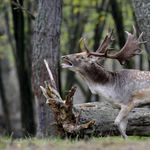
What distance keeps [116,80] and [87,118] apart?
1.25 m

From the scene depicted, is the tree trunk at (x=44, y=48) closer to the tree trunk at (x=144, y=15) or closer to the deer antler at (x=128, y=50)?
the deer antler at (x=128, y=50)

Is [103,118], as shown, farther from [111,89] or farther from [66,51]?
[66,51]

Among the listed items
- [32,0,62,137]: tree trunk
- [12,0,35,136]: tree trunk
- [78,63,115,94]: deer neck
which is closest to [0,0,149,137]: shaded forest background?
[12,0,35,136]: tree trunk

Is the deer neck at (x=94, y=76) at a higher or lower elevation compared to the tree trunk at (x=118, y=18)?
lower

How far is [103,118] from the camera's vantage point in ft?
22.0

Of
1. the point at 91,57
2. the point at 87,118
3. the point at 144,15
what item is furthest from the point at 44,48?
the point at 144,15

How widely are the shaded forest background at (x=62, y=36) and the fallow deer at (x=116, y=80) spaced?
262cm

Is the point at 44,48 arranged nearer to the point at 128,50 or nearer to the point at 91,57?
the point at 91,57

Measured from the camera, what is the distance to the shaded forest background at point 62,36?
10766mm

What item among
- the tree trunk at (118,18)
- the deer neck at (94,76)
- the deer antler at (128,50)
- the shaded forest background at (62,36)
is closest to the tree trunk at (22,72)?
the shaded forest background at (62,36)

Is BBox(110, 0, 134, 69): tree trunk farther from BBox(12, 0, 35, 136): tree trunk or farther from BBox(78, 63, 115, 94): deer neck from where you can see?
BBox(78, 63, 115, 94): deer neck

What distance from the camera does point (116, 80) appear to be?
247 inches

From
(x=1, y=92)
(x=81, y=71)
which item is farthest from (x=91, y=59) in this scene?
(x=1, y=92)

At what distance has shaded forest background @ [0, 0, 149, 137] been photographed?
35.3 ft
